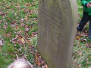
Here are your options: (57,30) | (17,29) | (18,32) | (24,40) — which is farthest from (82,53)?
(17,29)

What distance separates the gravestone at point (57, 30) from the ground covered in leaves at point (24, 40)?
486mm

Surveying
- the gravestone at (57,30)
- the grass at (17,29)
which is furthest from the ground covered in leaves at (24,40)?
the gravestone at (57,30)

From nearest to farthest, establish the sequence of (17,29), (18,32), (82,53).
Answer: (82,53) < (18,32) < (17,29)

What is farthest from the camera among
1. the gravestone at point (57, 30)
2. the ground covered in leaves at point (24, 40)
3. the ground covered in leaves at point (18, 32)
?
the ground covered in leaves at point (18, 32)

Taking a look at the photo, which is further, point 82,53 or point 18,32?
point 18,32

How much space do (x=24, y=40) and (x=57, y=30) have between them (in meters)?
1.78

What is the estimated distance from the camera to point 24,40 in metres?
3.87

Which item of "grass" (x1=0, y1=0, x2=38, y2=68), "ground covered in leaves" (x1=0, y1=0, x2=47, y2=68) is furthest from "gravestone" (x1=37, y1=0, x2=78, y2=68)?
"grass" (x1=0, y1=0, x2=38, y2=68)

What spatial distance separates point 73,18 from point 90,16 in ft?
6.82

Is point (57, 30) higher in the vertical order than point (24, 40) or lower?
higher

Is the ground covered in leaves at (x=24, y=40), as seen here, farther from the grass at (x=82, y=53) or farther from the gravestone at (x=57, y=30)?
the gravestone at (x=57, y=30)

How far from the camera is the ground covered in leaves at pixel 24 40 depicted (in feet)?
10.2

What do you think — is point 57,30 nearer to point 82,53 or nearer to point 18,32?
point 82,53

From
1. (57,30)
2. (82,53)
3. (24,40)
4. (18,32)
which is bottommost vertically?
(82,53)
